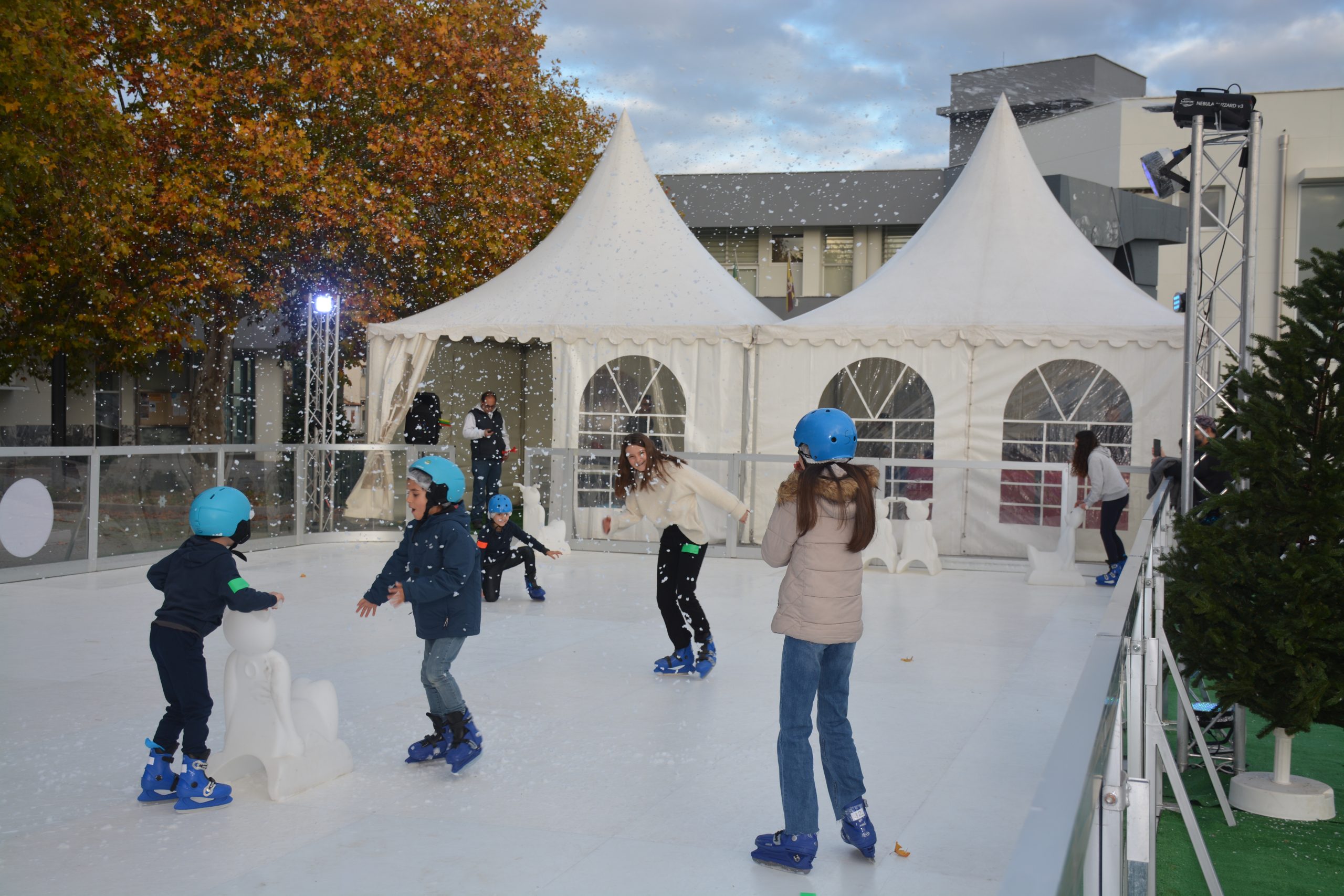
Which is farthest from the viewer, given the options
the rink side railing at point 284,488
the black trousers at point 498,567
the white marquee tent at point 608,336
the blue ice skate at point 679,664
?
the white marquee tent at point 608,336

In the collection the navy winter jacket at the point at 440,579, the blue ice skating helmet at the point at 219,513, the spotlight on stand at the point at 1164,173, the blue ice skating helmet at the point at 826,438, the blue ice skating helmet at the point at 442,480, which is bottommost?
the navy winter jacket at the point at 440,579

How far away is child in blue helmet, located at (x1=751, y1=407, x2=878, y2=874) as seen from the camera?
13.9 ft

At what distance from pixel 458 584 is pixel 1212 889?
3.27 m

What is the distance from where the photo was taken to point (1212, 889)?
4480 mm

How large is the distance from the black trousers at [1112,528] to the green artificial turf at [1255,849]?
545cm

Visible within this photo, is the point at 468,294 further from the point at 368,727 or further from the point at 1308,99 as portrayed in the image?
the point at 1308,99

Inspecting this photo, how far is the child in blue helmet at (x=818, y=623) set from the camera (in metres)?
4.25

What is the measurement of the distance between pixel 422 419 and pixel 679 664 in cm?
905

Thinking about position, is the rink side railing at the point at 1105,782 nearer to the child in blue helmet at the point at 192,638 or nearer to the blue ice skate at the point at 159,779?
the child in blue helmet at the point at 192,638

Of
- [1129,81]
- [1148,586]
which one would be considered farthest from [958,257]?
[1129,81]

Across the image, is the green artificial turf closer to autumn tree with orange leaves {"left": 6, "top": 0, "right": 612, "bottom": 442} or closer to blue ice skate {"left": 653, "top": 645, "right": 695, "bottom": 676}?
blue ice skate {"left": 653, "top": 645, "right": 695, "bottom": 676}

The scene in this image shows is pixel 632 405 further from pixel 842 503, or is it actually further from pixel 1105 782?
pixel 1105 782

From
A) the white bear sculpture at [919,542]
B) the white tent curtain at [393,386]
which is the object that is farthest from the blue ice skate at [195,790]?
the white tent curtain at [393,386]

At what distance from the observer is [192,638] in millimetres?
4824
